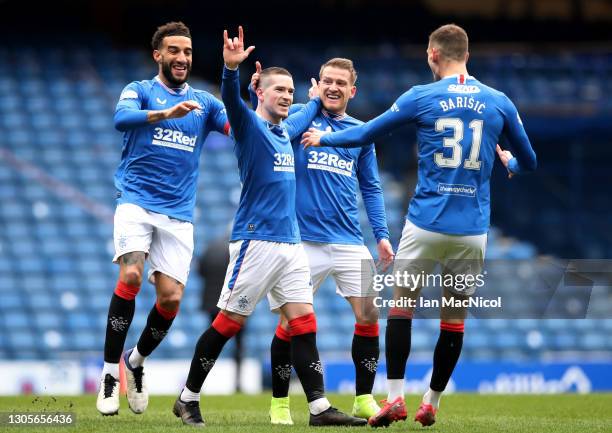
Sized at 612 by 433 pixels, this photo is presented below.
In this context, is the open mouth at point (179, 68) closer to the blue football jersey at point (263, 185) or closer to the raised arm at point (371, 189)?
the blue football jersey at point (263, 185)

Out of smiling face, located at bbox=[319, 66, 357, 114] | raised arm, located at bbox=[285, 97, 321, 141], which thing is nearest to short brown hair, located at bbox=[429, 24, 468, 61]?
smiling face, located at bbox=[319, 66, 357, 114]

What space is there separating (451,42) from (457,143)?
25.5 inches

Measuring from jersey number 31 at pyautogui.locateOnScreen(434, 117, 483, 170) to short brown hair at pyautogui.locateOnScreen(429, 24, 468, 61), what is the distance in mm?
431

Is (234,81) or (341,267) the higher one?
(234,81)

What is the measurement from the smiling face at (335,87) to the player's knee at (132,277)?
5.93 feet

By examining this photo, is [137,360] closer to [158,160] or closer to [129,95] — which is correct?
[158,160]

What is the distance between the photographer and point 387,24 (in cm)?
2411

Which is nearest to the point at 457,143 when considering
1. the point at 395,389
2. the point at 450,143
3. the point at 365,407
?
the point at 450,143

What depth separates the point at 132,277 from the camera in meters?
7.50

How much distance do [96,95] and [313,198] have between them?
43.9 ft

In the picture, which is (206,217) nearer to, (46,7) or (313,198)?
(46,7)

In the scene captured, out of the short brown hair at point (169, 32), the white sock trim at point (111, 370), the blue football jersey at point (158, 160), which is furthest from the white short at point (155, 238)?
the short brown hair at point (169, 32)

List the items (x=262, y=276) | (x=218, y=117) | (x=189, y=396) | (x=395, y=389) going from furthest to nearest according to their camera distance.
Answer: (x=218, y=117) < (x=189, y=396) < (x=262, y=276) < (x=395, y=389)

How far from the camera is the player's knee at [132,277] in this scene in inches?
295
